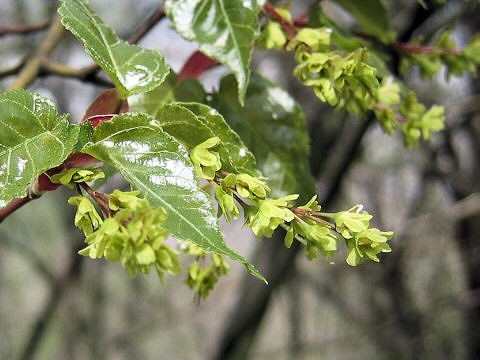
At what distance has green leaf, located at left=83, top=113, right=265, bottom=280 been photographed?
0.42 metres

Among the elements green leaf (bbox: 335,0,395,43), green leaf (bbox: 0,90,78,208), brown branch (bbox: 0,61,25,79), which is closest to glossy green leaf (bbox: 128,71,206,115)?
green leaf (bbox: 0,90,78,208)

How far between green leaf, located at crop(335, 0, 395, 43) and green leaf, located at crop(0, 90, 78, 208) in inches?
18.2

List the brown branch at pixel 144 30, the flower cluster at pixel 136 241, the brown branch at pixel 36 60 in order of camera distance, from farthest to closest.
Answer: the brown branch at pixel 36 60 → the brown branch at pixel 144 30 → the flower cluster at pixel 136 241

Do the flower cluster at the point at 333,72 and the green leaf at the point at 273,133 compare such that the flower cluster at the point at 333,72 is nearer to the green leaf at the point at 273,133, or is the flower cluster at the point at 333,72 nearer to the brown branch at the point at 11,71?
the green leaf at the point at 273,133

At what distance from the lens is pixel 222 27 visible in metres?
0.62

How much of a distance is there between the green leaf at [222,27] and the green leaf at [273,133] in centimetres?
7

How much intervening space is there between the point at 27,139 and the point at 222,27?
0.79 feet

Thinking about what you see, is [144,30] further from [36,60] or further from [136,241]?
[136,241]

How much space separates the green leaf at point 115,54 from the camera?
475 mm

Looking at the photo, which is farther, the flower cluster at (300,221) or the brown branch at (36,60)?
the brown branch at (36,60)

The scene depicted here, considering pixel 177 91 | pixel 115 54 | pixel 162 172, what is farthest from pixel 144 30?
pixel 162 172

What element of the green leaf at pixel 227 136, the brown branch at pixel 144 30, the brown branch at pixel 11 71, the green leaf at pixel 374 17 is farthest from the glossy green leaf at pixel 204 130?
the brown branch at pixel 11 71

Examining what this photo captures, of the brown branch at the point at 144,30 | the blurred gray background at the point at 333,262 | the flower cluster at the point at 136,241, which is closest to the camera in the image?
the flower cluster at the point at 136,241

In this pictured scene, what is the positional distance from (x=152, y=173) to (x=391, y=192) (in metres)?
3.18
